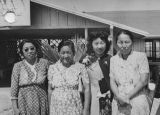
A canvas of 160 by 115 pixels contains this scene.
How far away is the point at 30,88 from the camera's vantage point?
178 inches

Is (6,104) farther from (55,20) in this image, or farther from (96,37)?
(96,37)

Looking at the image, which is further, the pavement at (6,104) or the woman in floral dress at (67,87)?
the pavement at (6,104)

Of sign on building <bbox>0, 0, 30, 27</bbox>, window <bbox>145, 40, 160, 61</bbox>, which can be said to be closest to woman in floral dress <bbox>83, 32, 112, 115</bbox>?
sign on building <bbox>0, 0, 30, 27</bbox>

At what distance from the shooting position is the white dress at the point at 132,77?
4.23 m

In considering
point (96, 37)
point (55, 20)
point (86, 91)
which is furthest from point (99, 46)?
point (55, 20)

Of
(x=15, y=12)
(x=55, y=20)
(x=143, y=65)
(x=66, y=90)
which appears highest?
(x=15, y=12)

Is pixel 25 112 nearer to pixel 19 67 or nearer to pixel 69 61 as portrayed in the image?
pixel 19 67

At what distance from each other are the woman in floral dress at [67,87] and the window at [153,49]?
41.0 feet

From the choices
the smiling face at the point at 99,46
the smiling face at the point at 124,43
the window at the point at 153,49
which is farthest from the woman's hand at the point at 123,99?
the window at the point at 153,49

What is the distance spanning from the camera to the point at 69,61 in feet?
14.6

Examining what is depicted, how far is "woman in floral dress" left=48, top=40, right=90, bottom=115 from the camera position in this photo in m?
4.41

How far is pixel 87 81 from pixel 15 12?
6952 mm

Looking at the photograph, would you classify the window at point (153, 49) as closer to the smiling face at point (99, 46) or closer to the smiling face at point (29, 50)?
the smiling face at point (99, 46)

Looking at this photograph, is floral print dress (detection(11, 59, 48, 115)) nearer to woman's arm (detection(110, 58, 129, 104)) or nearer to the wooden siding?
woman's arm (detection(110, 58, 129, 104))
